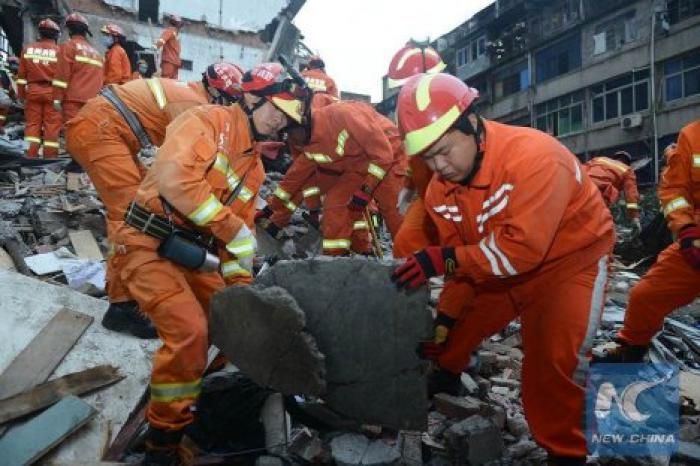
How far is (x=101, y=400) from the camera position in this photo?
2705 mm

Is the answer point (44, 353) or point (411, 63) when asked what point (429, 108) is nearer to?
point (44, 353)

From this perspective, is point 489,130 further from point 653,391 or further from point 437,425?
point 653,391

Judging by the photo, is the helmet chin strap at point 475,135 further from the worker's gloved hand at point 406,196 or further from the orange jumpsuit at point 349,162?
the orange jumpsuit at point 349,162

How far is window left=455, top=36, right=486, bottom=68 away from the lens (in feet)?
87.9

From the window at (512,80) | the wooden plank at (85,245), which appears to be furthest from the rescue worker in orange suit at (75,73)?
the window at (512,80)

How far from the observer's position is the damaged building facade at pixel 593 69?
17.5 meters

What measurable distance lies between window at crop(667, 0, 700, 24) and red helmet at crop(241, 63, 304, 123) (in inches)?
774

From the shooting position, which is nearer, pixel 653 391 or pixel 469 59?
pixel 653 391

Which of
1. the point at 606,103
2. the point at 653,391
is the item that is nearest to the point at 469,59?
the point at 606,103

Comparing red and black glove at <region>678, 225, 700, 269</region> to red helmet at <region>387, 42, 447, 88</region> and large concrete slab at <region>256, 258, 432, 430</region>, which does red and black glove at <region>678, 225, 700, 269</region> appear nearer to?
large concrete slab at <region>256, 258, 432, 430</region>

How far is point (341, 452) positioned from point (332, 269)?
35.2 inches

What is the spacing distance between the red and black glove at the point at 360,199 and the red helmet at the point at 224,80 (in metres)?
1.47

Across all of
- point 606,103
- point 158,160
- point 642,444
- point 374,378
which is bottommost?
point 642,444

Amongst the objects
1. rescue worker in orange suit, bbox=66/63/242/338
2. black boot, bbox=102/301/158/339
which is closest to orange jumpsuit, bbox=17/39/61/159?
rescue worker in orange suit, bbox=66/63/242/338
